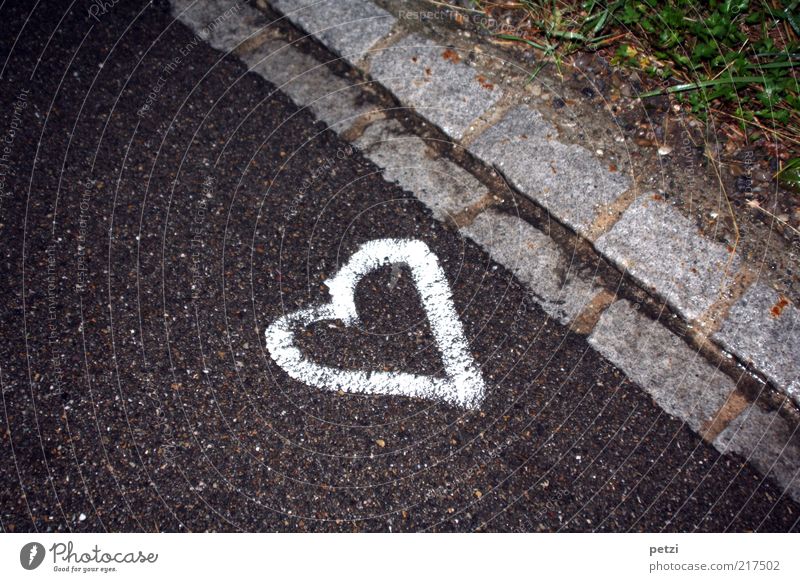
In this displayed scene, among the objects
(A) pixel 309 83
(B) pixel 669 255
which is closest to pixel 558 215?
(B) pixel 669 255

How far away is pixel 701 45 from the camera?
2566 millimetres

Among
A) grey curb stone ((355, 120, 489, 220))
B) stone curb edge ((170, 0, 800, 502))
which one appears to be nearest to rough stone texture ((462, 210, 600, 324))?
stone curb edge ((170, 0, 800, 502))

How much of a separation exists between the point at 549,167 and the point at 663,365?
0.86 m

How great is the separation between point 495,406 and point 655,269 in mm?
776

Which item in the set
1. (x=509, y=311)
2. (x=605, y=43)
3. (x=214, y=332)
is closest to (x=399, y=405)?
(x=509, y=311)

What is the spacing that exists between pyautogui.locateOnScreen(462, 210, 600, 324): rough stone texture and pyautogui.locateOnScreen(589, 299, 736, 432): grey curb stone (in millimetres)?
124

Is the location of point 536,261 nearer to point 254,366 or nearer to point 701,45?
point 254,366

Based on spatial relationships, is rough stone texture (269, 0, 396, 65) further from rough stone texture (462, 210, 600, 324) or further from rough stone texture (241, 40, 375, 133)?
rough stone texture (462, 210, 600, 324)

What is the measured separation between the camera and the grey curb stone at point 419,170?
2.45 m

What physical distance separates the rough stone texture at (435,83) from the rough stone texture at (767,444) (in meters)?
1.47

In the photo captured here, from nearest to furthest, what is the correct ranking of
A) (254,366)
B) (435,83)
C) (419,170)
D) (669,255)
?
(254,366)
(669,255)
(419,170)
(435,83)

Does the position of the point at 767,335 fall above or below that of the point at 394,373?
below

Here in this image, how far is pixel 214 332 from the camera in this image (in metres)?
2.15

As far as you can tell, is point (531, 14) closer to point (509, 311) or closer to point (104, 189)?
point (509, 311)
